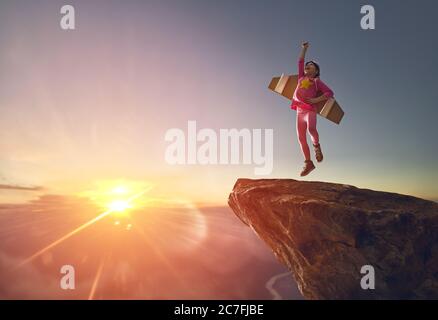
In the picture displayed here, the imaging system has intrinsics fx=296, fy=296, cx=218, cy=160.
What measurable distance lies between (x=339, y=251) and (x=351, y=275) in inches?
34.8

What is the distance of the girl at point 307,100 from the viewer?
9.16 meters

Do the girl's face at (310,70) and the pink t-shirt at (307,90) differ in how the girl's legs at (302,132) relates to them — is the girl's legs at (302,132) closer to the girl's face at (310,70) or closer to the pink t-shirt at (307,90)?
the pink t-shirt at (307,90)

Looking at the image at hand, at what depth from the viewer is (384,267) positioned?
34.4 ft

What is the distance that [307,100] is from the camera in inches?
362

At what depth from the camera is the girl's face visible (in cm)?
920

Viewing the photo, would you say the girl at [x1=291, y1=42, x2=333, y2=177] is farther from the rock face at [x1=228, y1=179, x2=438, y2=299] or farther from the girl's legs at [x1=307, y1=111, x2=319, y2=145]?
the rock face at [x1=228, y1=179, x2=438, y2=299]

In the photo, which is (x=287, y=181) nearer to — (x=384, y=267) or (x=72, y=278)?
(x=384, y=267)

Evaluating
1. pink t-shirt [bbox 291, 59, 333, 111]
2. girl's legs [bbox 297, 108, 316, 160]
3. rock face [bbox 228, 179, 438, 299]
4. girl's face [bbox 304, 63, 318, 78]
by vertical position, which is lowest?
rock face [bbox 228, 179, 438, 299]

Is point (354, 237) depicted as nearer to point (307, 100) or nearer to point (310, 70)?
point (307, 100)

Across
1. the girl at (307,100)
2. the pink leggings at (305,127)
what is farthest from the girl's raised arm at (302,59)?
the pink leggings at (305,127)

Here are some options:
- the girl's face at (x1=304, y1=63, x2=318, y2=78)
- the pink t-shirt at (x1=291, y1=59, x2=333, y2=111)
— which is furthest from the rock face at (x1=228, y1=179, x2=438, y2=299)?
the girl's face at (x1=304, y1=63, x2=318, y2=78)

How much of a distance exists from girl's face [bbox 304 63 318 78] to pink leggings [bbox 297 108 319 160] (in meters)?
1.12
